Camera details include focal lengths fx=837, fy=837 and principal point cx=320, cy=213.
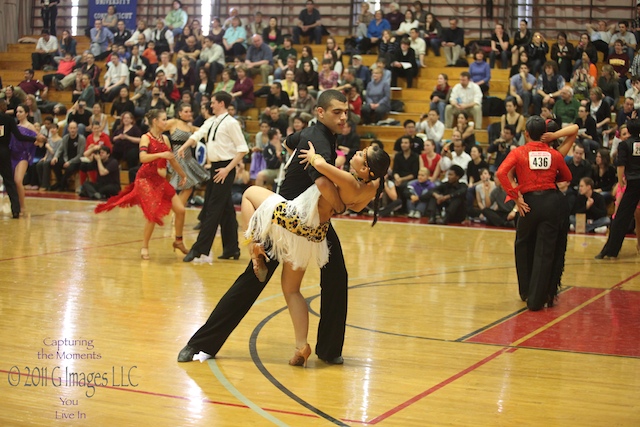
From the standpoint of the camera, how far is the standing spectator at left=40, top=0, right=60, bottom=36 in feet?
81.7

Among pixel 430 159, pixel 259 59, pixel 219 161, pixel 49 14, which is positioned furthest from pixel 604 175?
pixel 49 14

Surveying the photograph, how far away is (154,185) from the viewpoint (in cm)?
986

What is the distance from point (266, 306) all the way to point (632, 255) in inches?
236

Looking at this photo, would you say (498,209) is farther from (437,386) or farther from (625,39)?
(437,386)

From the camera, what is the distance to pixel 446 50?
65.1 ft

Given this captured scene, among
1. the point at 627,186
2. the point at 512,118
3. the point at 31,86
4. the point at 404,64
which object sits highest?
the point at 404,64

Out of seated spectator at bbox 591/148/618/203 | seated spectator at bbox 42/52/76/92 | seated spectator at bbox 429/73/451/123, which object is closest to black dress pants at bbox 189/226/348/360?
seated spectator at bbox 591/148/618/203

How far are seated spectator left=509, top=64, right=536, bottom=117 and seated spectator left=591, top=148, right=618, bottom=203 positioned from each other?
263 centimetres

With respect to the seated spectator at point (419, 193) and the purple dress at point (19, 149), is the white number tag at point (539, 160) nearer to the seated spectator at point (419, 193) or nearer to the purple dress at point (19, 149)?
the seated spectator at point (419, 193)

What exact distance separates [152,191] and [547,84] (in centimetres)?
1003

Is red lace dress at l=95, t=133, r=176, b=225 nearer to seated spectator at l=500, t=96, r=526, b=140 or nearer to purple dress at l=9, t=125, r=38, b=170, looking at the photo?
purple dress at l=9, t=125, r=38, b=170

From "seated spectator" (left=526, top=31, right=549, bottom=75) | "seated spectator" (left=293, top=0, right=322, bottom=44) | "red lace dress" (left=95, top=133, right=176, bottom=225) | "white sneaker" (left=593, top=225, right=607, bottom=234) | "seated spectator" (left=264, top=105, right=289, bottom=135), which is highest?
"seated spectator" (left=293, top=0, right=322, bottom=44)

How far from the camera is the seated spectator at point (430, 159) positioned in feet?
52.5

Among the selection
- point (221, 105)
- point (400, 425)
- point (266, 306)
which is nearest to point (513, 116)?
point (221, 105)
